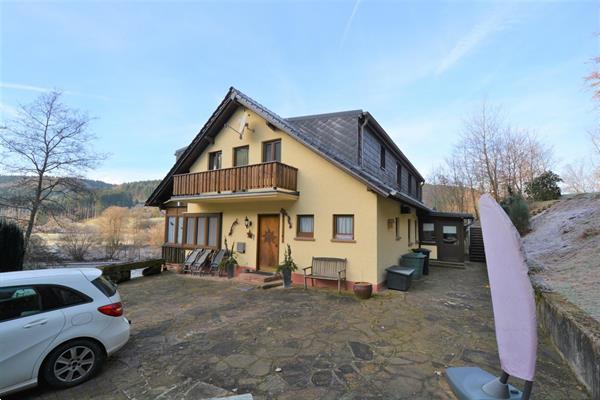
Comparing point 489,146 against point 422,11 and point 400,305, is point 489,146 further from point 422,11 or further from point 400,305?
point 400,305

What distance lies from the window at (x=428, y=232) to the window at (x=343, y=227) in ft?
26.2

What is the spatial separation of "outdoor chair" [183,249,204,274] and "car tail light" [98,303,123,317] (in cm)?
779

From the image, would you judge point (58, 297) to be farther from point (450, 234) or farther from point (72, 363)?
point (450, 234)

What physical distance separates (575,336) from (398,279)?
4632mm

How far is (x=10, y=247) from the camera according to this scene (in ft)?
29.8

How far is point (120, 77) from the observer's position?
9305 millimetres

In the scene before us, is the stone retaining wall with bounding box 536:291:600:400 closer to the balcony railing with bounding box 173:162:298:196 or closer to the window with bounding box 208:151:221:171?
the balcony railing with bounding box 173:162:298:196

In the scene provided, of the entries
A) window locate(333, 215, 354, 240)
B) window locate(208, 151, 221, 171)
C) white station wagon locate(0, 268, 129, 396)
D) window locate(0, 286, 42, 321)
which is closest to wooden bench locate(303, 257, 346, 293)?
window locate(333, 215, 354, 240)

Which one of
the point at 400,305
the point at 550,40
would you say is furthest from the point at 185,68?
the point at 550,40

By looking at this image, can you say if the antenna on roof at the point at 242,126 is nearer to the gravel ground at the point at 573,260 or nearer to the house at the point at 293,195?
the house at the point at 293,195

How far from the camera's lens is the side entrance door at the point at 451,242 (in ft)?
42.6

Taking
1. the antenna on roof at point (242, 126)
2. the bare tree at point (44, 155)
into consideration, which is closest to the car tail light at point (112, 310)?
the antenna on roof at point (242, 126)

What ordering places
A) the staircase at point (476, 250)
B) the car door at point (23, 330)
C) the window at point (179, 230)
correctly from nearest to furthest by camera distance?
1. the car door at point (23, 330)
2. the window at point (179, 230)
3. the staircase at point (476, 250)

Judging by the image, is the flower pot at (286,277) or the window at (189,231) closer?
the flower pot at (286,277)
